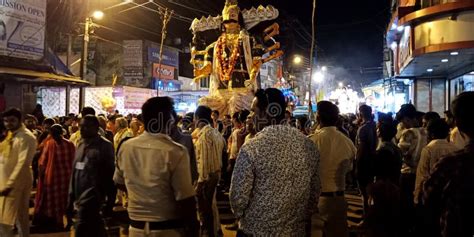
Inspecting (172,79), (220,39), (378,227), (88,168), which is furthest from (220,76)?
(172,79)

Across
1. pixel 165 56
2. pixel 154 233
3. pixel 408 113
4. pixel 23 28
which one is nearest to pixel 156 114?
pixel 154 233

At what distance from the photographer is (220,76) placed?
46.3 ft

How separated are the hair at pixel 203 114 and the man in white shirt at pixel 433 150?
335 cm

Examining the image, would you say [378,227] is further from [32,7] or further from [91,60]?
[91,60]

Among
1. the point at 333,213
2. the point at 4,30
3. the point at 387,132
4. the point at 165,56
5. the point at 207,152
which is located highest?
the point at 165,56

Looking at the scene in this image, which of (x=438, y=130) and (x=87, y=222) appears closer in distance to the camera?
(x=87, y=222)

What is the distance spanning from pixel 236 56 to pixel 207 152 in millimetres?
7283

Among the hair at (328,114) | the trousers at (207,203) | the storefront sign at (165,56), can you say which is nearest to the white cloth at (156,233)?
the hair at (328,114)

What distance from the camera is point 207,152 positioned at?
6.97 m

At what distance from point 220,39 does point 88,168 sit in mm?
9643


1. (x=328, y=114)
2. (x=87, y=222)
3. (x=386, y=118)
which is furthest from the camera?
(x=386, y=118)

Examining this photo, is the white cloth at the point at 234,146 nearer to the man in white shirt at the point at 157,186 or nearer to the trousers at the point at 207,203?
the trousers at the point at 207,203

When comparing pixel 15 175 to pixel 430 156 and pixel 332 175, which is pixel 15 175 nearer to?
pixel 332 175

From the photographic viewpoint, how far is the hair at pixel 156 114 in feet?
12.0
